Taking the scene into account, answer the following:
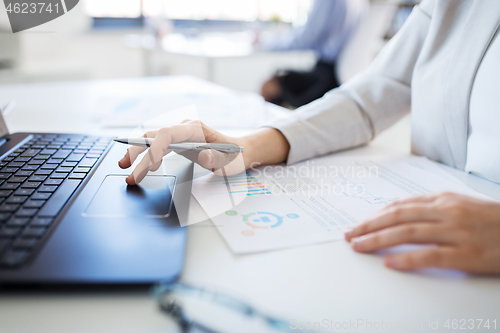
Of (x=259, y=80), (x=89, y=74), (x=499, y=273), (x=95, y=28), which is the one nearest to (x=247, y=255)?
(x=499, y=273)

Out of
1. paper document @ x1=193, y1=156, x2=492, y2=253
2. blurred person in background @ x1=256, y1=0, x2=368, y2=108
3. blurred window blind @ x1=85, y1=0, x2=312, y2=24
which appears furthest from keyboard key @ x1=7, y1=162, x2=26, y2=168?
blurred window blind @ x1=85, y1=0, x2=312, y2=24

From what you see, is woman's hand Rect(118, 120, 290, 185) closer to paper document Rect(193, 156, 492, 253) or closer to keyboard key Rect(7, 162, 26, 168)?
paper document Rect(193, 156, 492, 253)

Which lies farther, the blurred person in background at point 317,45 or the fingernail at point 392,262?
the blurred person in background at point 317,45

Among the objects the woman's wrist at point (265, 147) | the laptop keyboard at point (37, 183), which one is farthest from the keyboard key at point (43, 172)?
the woman's wrist at point (265, 147)

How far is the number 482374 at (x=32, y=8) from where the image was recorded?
2.19ft

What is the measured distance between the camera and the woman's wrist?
0.55 m

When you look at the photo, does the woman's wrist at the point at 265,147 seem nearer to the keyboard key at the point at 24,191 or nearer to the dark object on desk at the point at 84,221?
the dark object on desk at the point at 84,221

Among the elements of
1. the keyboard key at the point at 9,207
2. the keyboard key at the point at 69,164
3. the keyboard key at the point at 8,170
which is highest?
the keyboard key at the point at 9,207

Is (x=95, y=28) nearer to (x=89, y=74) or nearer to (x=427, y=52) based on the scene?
(x=89, y=74)

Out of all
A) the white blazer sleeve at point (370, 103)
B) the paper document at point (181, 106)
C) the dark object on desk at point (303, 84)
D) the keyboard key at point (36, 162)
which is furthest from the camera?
the dark object on desk at point (303, 84)

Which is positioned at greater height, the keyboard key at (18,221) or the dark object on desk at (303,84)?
the keyboard key at (18,221)

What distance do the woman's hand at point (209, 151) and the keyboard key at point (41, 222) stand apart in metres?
0.11

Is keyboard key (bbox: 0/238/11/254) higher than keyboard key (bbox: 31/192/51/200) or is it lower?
higher

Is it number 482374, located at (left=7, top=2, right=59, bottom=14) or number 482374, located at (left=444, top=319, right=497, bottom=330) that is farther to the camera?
number 482374, located at (left=7, top=2, right=59, bottom=14)
